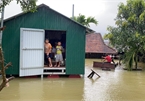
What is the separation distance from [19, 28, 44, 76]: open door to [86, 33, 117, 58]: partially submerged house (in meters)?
16.0

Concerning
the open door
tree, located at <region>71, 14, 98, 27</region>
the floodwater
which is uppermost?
tree, located at <region>71, 14, 98, 27</region>

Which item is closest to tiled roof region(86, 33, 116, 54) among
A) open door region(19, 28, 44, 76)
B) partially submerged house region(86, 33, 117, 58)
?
partially submerged house region(86, 33, 117, 58)

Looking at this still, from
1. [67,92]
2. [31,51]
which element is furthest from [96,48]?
[67,92]

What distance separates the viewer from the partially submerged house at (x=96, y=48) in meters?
26.8

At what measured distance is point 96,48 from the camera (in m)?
27.2

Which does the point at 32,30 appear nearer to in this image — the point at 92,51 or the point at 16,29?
the point at 16,29

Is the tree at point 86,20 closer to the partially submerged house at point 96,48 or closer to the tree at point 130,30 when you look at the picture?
the partially submerged house at point 96,48

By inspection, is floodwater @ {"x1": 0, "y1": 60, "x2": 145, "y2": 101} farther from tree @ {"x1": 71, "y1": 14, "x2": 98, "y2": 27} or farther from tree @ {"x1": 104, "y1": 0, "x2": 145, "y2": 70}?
tree @ {"x1": 71, "y1": 14, "x2": 98, "y2": 27}

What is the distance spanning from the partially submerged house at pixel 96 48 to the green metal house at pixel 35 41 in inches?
587

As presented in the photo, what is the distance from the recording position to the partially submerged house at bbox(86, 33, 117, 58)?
88.0 ft

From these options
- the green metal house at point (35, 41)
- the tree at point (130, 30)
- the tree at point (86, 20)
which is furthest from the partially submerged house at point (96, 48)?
the green metal house at point (35, 41)

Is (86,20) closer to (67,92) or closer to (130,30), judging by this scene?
(130,30)

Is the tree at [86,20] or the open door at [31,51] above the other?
the tree at [86,20]

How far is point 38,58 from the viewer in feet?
Result: 37.3
